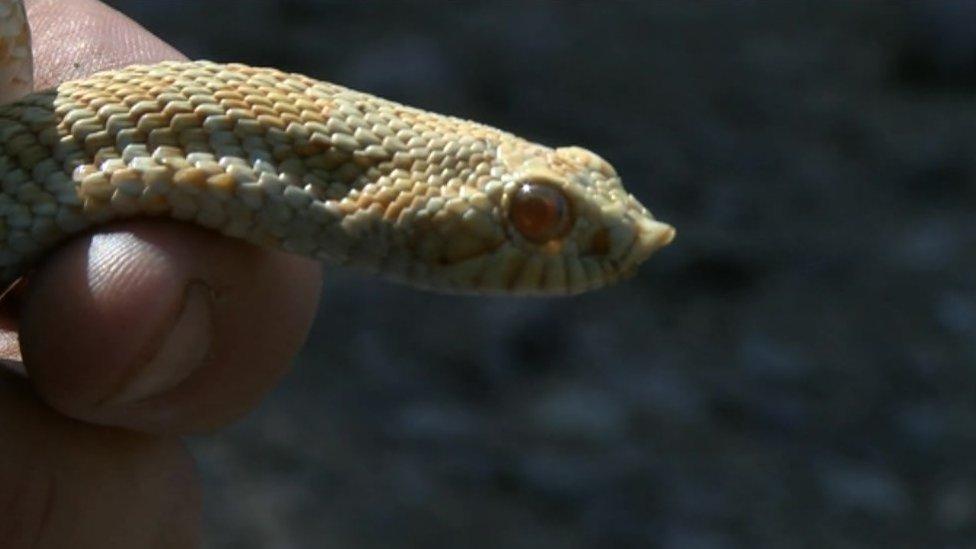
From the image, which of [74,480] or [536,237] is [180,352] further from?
[536,237]

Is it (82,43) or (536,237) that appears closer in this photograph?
(536,237)

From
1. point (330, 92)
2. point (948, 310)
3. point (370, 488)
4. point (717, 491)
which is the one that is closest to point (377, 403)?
point (370, 488)

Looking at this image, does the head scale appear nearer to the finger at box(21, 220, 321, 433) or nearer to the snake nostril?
the snake nostril

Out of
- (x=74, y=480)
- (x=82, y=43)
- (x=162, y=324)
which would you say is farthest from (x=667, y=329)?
(x=162, y=324)

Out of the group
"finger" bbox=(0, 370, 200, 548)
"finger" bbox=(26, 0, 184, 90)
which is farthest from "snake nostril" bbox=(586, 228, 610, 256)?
"finger" bbox=(26, 0, 184, 90)

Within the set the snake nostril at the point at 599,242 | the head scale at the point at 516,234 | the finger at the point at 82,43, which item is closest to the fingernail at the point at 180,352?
the head scale at the point at 516,234

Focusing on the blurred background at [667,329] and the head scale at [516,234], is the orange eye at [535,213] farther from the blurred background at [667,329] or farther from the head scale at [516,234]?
the blurred background at [667,329]
